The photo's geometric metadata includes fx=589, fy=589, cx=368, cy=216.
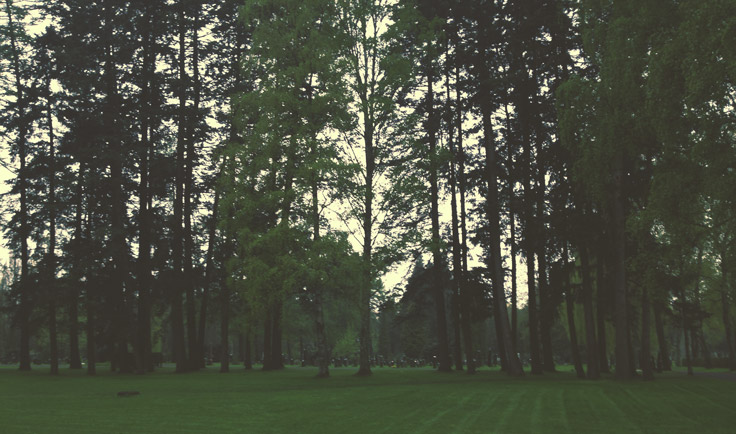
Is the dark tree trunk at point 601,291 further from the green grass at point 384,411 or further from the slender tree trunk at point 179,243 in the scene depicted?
the slender tree trunk at point 179,243

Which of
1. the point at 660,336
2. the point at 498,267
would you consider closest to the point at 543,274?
the point at 498,267

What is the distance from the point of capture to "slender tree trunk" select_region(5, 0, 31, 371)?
1200 inches

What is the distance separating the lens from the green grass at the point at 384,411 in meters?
9.85

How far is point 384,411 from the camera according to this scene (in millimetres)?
12172

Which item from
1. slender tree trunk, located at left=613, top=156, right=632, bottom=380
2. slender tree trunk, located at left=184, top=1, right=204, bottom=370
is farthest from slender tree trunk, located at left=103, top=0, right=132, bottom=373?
slender tree trunk, located at left=613, top=156, right=632, bottom=380

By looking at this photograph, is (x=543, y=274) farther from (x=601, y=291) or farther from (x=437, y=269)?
(x=437, y=269)

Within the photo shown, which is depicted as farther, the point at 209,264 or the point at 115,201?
the point at 209,264

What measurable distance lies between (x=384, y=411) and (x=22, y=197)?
1096 inches

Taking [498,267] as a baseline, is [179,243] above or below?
above

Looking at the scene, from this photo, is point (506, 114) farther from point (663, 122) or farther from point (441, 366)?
point (663, 122)

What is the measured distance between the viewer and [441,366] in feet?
98.8

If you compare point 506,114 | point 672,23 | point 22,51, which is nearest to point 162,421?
point 672,23

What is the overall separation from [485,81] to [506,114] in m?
6.94

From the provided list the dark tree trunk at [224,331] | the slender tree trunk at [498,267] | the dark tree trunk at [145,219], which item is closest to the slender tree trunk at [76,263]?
the dark tree trunk at [145,219]
